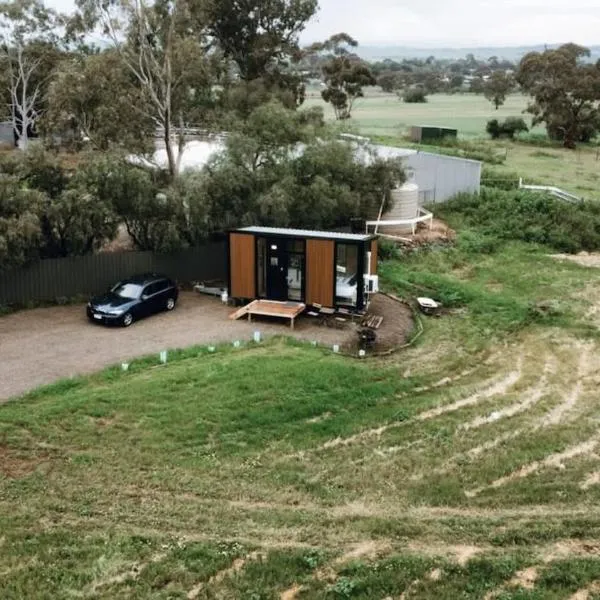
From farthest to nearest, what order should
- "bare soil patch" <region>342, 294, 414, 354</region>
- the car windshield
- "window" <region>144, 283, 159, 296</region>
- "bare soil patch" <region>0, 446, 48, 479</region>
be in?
"window" <region>144, 283, 159, 296</region>, the car windshield, "bare soil patch" <region>342, 294, 414, 354</region>, "bare soil patch" <region>0, 446, 48, 479</region>

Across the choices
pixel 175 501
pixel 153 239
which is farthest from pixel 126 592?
pixel 153 239

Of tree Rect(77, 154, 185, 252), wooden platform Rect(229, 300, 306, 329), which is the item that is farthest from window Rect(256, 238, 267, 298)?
tree Rect(77, 154, 185, 252)

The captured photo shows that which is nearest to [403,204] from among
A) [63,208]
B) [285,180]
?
[285,180]

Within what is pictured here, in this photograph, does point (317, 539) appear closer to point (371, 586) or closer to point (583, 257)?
point (371, 586)

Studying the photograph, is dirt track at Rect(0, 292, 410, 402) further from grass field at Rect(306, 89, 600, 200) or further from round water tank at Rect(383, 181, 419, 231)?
grass field at Rect(306, 89, 600, 200)

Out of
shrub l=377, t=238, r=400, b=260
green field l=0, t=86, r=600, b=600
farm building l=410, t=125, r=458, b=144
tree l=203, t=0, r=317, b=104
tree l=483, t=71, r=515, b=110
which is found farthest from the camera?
tree l=483, t=71, r=515, b=110

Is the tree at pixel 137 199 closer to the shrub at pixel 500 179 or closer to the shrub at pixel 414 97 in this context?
the shrub at pixel 500 179
